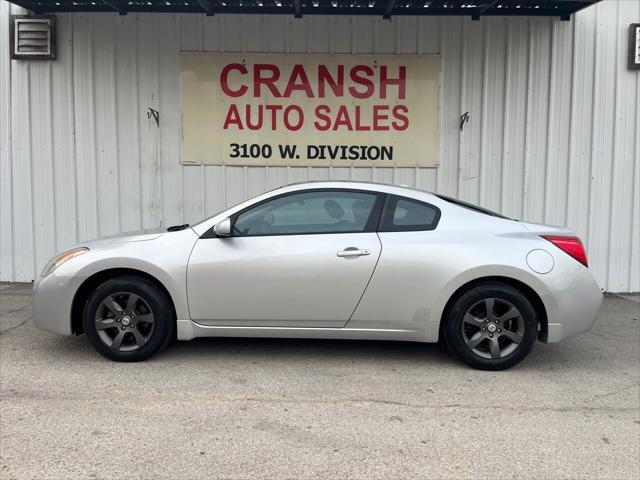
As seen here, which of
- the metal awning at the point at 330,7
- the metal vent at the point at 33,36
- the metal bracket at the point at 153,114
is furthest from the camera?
the metal bracket at the point at 153,114

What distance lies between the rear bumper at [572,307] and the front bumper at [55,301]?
3.88m

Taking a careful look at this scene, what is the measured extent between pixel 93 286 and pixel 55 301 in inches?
12.4

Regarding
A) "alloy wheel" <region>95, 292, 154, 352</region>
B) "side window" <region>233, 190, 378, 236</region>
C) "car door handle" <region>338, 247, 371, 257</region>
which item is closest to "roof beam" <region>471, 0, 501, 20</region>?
"side window" <region>233, 190, 378, 236</region>

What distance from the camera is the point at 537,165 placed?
320 inches

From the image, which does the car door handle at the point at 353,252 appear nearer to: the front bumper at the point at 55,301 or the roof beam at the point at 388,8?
the front bumper at the point at 55,301

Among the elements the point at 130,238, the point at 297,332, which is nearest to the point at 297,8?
the point at 130,238

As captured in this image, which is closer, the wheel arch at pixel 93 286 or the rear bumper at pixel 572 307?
the rear bumper at pixel 572 307

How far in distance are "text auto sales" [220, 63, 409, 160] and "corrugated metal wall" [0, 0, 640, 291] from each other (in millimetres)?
269

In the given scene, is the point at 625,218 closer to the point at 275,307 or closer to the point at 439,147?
the point at 439,147

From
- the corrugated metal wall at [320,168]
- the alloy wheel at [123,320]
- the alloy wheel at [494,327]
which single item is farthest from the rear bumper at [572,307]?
the corrugated metal wall at [320,168]

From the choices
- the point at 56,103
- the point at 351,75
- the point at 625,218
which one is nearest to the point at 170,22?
the point at 56,103

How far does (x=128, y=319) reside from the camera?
480 centimetres

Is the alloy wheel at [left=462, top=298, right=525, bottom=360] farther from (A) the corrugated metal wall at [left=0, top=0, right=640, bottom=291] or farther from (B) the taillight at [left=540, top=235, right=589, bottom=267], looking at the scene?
(A) the corrugated metal wall at [left=0, top=0, right=640, bottom=291]

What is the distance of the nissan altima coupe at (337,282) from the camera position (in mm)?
4672
